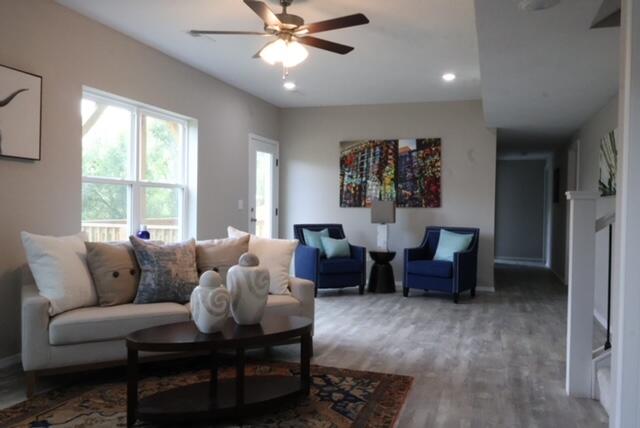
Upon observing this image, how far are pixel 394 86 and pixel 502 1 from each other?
138 inches

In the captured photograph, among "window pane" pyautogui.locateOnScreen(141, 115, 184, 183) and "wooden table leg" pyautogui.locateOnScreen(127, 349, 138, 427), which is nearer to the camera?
"wooden table leg" pyautogui.locateOnScreen(127, 349, 138, 427)

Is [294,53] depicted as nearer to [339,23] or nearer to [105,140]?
[339,23]

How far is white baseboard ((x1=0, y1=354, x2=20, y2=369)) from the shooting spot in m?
3.39

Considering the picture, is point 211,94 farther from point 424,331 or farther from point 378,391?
point 378,391

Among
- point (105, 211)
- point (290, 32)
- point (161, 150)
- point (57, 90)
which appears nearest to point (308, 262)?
point (161, 150)

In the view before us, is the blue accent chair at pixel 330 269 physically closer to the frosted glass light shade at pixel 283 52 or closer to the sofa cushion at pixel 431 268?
the sofa cushion at pixel 431 268

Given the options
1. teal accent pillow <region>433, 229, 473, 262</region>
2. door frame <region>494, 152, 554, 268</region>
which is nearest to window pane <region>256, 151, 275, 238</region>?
teal accent pillow <region>433, 229, 473, 262</region>

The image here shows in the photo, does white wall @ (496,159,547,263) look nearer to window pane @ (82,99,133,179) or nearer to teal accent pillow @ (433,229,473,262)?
teal accent pillow @ (433,229,473,262)

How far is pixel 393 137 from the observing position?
709 cm

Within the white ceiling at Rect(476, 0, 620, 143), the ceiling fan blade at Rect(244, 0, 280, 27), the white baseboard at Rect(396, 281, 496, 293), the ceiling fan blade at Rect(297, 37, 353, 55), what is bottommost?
the white baseboard at Rect(396, 281, 496, 293)

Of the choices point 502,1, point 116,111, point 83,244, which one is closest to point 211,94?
point 116,111

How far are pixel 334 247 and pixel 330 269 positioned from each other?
0.37 meters

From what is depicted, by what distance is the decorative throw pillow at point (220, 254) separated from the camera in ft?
12.3

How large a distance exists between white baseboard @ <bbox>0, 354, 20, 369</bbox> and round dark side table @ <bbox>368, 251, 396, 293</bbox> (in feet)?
13.4
